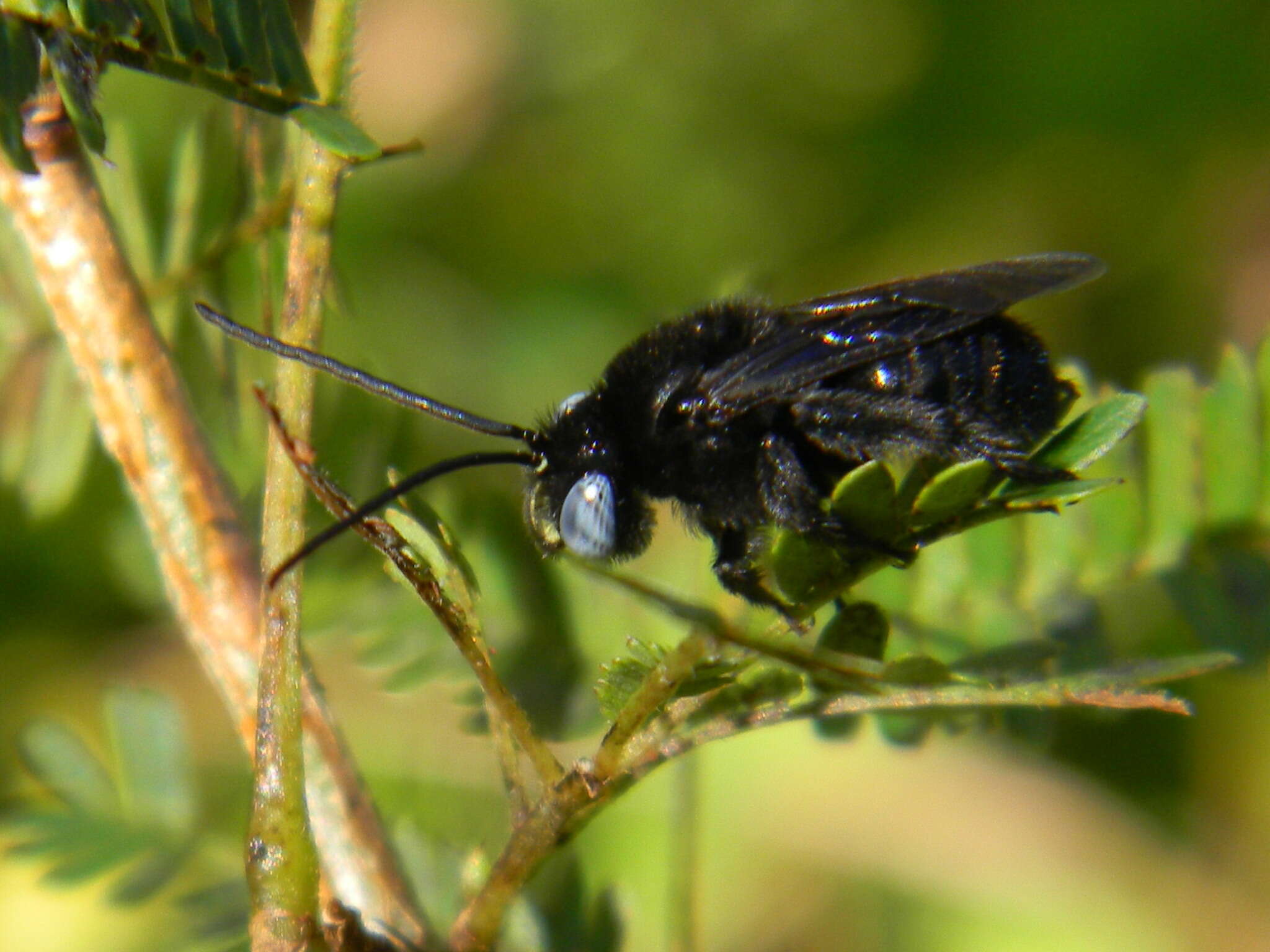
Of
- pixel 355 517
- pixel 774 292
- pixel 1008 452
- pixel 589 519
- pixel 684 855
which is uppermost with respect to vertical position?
pixel 774 292

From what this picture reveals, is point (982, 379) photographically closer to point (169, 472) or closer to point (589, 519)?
point (589, 519)

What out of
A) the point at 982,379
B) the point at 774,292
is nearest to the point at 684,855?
the point at 982,379

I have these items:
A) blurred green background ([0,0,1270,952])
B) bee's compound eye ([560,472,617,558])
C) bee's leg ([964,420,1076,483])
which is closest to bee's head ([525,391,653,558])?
bee's compound eye ([560,472,617,558])

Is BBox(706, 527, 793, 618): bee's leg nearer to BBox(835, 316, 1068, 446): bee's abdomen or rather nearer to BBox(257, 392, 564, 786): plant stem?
BBox(835, 316, 1068, 446): bee's abdomen

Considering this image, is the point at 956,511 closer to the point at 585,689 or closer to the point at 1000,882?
the point at 585,689

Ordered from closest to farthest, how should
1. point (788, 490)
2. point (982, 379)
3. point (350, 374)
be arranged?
1. point (350, 374)
2. point (788, 490)
3. point (982, 379)

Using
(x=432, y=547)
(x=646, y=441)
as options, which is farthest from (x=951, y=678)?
(x=646, y=441)

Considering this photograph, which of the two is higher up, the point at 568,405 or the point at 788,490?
the point at 568,405

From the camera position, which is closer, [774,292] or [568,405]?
[568,405]
